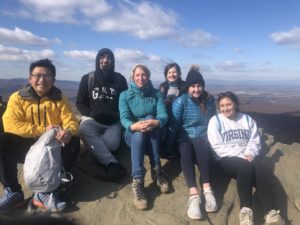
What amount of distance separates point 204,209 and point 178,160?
1244 millimetres

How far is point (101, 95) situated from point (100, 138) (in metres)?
0.80

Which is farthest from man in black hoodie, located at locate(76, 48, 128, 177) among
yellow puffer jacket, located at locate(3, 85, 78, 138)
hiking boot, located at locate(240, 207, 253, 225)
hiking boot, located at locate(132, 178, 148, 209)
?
hiking boot, located at locate(240, 207, 253, 225)

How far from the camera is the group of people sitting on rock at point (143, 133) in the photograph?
4566mm

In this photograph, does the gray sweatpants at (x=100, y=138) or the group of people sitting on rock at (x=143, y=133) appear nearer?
the group of people sitting on rock at (x=143, y=133)

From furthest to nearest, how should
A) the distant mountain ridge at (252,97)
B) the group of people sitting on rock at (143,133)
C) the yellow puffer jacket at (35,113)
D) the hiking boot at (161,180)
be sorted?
the distant mountain ridge at (252,97) < the hiking boot at (161,180) < the yellow puffer jacket at (35,113) < the group of people sitting on rock at (143,133)

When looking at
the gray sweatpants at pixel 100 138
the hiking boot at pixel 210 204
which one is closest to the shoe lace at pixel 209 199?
the hiking boot at pixel 210 204

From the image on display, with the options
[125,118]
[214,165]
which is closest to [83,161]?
[125,118]

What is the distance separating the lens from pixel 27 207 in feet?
15.5

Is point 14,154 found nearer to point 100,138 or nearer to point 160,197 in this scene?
point 100,138

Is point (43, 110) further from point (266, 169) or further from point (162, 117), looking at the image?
point (266, 169)

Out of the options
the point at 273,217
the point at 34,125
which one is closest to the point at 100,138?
the point at 34,125

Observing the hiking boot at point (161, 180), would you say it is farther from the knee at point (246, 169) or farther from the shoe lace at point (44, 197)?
the shoe lace at point (44, 197)

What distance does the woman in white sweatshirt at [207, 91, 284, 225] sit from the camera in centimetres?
449

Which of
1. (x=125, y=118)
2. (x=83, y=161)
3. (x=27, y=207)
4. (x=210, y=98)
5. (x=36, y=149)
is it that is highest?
(x=210, y=98)
